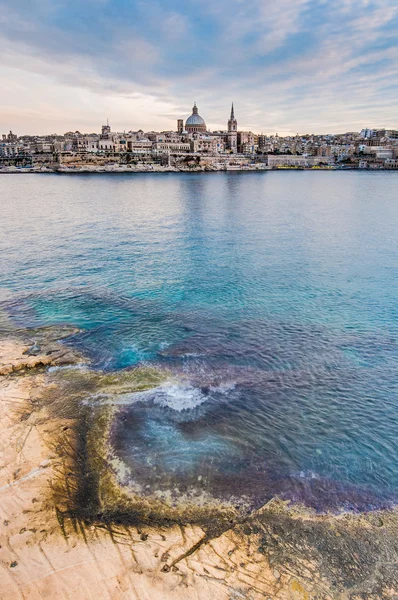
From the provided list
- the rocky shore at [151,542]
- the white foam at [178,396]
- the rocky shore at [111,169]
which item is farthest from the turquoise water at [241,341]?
the rocky shore at [111,169]

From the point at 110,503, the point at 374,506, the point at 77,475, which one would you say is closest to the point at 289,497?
the point at 374,506

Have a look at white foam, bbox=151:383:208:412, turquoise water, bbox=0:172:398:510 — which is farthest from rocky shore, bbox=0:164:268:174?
white foam, bbox=151:383:208:412

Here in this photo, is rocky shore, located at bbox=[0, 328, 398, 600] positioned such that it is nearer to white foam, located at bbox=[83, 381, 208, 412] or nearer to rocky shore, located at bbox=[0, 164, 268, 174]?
white foam, located at bbox=[83, 381, 208, 412]

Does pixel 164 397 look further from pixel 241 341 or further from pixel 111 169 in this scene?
pixel 111 169

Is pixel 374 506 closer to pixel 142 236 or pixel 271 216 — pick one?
pixel 142 236

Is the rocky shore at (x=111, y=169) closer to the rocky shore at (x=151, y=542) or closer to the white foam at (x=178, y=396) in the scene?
the white foam at (x=178, y=396)

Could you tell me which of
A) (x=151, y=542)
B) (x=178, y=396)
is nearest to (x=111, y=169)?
(x=178, y=396)
